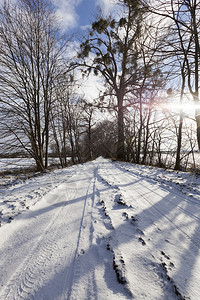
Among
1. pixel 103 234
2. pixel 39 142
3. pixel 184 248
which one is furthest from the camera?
pixel 39 142

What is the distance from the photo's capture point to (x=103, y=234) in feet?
4.51

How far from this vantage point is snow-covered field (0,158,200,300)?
840 millimetres

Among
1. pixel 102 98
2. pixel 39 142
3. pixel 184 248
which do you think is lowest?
pixel 184 248

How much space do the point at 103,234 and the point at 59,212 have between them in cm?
82

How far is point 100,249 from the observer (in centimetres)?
117

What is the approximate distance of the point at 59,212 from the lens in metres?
1.90

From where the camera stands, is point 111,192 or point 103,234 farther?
point 111,192

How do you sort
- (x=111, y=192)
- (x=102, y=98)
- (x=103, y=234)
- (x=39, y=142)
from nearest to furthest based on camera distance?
(x=103, y=234) < (x=111, y=192) < (x=39, y=142) < (x=102, y=98)

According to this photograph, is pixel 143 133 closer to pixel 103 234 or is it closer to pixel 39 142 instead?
pixel 39 142

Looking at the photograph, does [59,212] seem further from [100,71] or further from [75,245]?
[100,71]

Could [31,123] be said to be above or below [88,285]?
above

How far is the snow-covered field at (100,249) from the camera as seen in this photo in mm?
840

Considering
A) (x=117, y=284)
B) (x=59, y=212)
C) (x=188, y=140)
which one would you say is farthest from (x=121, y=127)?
(x=117, y=284)

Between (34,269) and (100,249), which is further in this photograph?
(100,249)
